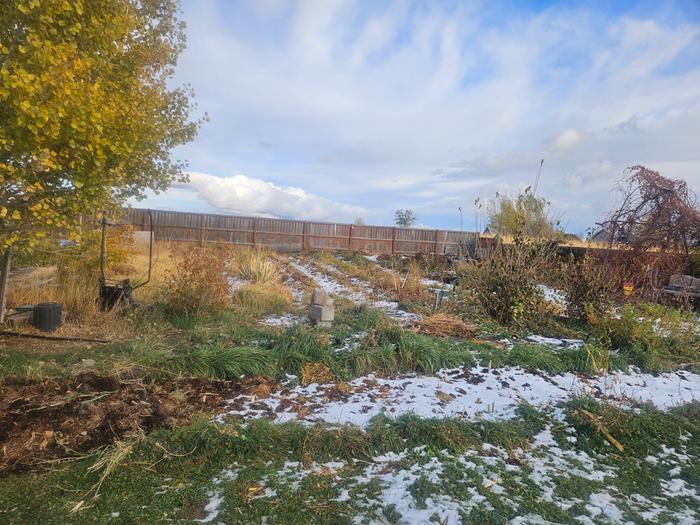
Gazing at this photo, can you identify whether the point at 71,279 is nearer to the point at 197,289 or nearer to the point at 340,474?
the point at 197,289

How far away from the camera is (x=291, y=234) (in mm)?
23391

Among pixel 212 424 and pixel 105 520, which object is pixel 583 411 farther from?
pixel 105 520

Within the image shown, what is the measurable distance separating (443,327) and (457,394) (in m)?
1.94

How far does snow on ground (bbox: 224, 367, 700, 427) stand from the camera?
3682 mm

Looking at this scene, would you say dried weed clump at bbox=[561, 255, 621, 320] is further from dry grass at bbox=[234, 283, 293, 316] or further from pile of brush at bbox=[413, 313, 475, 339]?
dry grass at bbox=[234, 283, 293, 316]

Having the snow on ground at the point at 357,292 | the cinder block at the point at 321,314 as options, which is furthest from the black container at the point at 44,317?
the snow on ground at the point at 357,292

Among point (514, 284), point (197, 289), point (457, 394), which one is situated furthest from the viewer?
point (197, 289)

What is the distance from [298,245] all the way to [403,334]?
18343 mm

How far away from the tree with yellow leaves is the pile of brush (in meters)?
4.21

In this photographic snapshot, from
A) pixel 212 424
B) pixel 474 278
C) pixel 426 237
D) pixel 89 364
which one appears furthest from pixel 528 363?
pixel 426 237

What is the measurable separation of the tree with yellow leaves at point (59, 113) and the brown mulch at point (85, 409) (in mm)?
1476

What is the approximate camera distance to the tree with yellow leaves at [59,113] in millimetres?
3689

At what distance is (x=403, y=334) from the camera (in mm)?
5168

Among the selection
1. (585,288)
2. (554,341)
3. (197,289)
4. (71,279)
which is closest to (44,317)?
(71,279)
